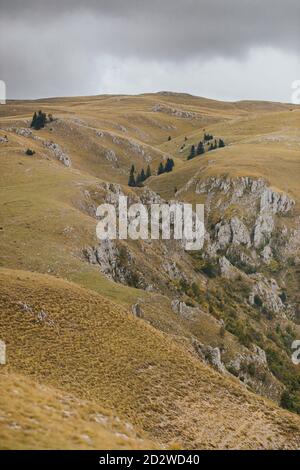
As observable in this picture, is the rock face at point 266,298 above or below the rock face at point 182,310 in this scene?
below

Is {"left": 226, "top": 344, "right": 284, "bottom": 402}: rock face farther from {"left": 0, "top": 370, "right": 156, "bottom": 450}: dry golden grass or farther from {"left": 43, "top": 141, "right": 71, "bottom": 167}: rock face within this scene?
{"left": 43, "top": 141, "right": 71, "bottom": 167}: rock face

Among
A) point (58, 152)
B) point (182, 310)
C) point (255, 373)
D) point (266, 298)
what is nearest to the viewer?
point (182, 310)

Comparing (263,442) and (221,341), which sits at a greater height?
(263,442)

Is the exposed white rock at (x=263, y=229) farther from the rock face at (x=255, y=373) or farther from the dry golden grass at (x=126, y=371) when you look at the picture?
the dry golden grass at (x=126, y=371)

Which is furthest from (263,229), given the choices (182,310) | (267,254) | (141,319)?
→ (141,319)

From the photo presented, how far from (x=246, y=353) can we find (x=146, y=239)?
37.1 metres

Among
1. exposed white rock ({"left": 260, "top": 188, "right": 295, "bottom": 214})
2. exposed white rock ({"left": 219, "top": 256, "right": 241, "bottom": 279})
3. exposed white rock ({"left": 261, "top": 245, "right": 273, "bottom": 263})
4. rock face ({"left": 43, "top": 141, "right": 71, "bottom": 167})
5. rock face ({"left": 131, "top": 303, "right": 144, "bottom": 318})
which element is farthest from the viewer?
exposed white rock ({"left": 260, "top": 188, "right": 295, "bottom": 214})

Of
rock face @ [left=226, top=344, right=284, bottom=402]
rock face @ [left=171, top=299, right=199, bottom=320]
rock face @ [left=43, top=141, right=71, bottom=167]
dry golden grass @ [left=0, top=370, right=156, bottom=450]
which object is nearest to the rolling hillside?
dry golden grass @ [left=0, top=370, right=156, bottom=450]

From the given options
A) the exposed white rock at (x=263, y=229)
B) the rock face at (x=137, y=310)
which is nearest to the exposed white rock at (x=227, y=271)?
the exposed white rock at (x=263, y=229)

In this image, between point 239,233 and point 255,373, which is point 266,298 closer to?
point 239,233

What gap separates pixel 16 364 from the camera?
38594 mm

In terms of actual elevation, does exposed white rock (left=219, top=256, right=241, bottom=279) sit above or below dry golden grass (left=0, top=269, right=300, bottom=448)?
below
